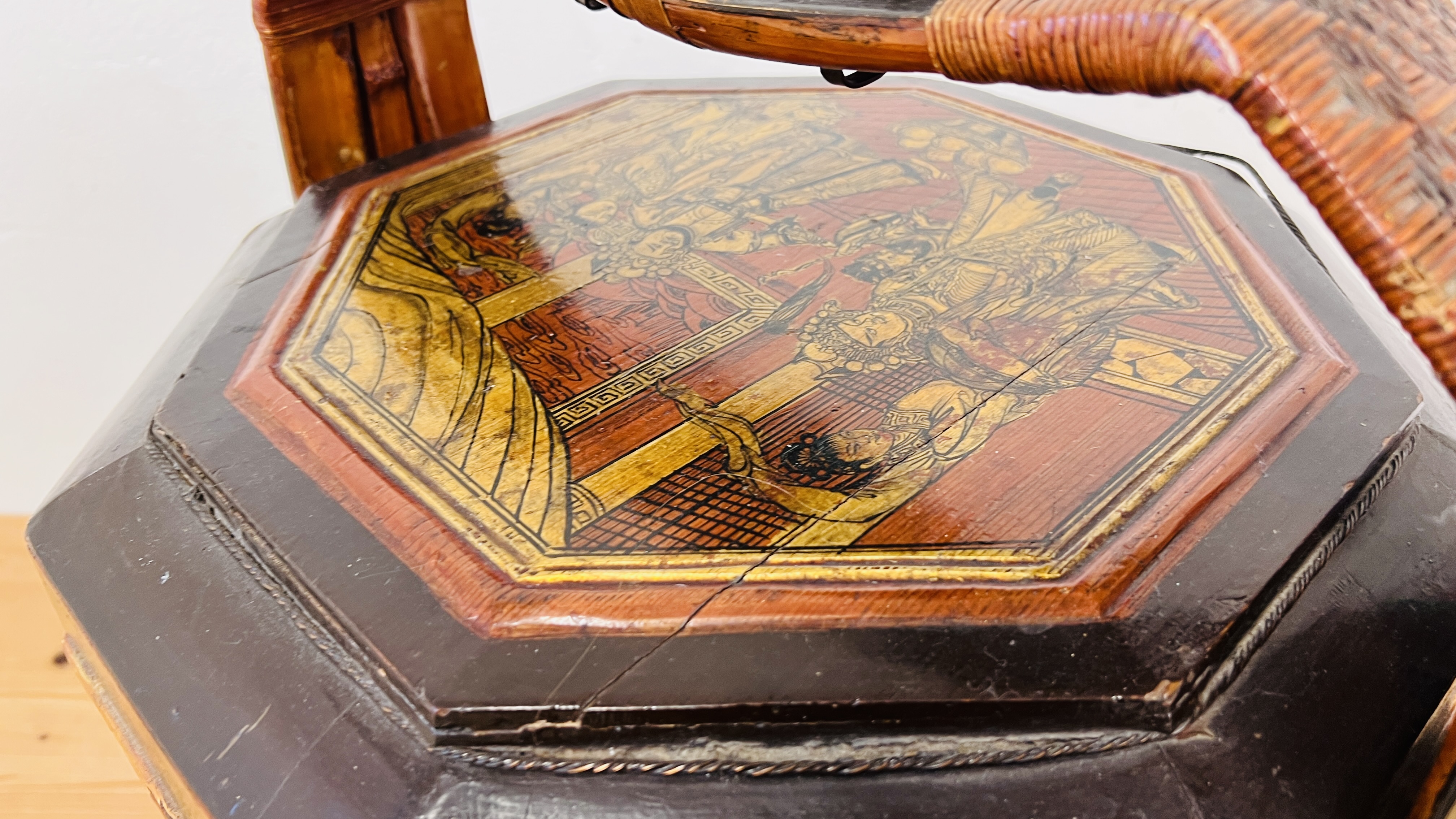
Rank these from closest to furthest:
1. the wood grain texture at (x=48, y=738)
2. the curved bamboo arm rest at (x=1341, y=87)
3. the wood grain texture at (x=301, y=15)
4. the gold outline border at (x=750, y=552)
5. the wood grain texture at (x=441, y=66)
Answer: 1. the curved bamboo arm rest at (x=1341, y=87)
2. the gold outline border at (x=750, y=552)
3. the wood grain texture at (x=301, y=15)
4. the wood grain texture at (x=441, y=66)
5. the wood grain texture at (x=48, y=738)

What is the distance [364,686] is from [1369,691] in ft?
1.88

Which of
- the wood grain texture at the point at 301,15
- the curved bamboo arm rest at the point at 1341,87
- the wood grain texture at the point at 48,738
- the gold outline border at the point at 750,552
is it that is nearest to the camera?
the curved bamboo arm rest at the point at 1341,87

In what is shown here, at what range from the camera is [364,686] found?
2.09ft

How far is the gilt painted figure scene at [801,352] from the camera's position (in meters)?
0.70

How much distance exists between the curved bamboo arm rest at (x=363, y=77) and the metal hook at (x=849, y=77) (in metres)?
0.63

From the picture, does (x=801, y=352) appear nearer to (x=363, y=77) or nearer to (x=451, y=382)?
(x=451, y=382)

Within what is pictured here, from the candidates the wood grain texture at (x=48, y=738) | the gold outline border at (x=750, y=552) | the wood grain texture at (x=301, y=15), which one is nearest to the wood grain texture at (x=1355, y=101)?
the gold outline border at (x=750, y=552)

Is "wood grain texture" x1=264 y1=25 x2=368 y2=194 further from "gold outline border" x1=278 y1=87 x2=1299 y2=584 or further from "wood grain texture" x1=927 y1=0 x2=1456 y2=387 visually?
"wood grain texture" x1=927 y1=0 x2=1456 y2=387

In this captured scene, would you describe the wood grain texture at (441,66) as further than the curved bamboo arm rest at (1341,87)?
Yes

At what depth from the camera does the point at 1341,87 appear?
493 mm

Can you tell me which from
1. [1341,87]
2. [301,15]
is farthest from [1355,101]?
[301,15]

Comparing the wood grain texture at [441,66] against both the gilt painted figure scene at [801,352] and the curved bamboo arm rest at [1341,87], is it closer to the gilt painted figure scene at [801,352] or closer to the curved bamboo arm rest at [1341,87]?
the gilt painted figure scene at [801,352]

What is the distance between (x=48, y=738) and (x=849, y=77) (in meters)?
1.32

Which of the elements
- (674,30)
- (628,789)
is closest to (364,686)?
(628,789)
